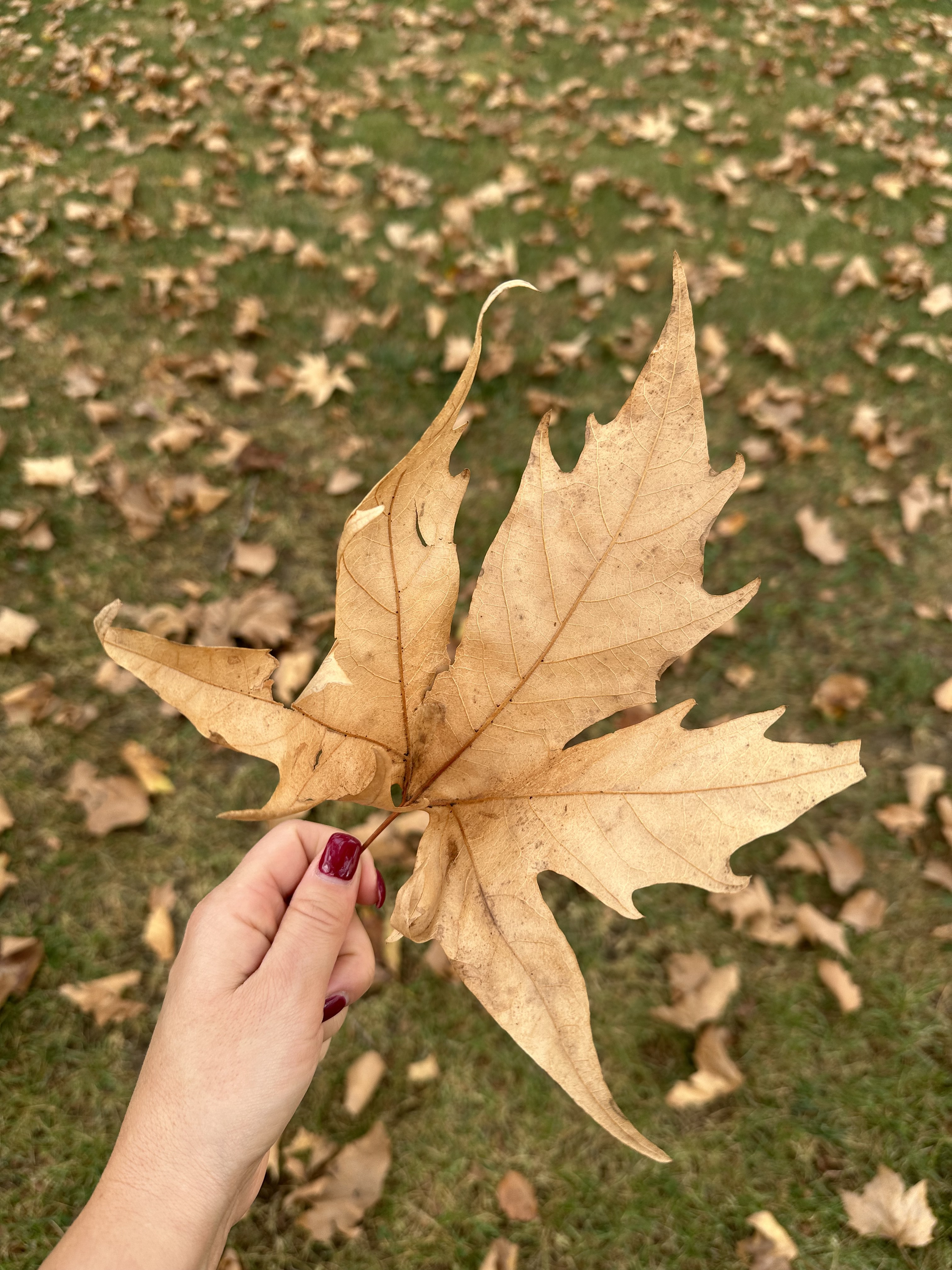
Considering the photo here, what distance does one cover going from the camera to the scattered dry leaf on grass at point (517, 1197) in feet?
6.01

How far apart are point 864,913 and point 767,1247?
884 millimetres

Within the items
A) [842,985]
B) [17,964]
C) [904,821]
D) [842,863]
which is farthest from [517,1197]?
[904,821]

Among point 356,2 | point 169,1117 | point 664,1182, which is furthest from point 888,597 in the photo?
point 356,2

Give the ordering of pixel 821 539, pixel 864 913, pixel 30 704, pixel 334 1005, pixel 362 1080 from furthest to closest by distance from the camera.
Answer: pixel 821 539 → pixel 30 704 → pixel 864 913 → pixel 362 1080 → pixel 334 1005

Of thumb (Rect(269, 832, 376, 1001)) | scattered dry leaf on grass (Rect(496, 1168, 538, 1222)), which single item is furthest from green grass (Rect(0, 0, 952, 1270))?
thumb (Rect(269, 832, 376, 1001))

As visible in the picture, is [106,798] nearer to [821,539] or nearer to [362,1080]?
[362,1080]

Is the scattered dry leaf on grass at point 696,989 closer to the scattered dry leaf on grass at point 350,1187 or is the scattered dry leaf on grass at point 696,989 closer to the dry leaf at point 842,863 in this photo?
the dry leaf at point 842,863

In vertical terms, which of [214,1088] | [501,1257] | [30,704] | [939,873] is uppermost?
[214,1088]

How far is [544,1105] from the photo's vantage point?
1.96 m

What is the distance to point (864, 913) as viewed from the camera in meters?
2.21

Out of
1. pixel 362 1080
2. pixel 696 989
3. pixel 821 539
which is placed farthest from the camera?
pixel 821 539

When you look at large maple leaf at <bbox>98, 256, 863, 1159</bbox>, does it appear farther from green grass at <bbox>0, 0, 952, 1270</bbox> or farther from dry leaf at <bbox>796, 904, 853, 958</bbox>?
dry leaf at <bbox>796, 904, 853, 958</bbox>

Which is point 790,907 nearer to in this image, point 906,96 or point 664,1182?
point 664,1182

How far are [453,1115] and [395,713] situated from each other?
1.55m
